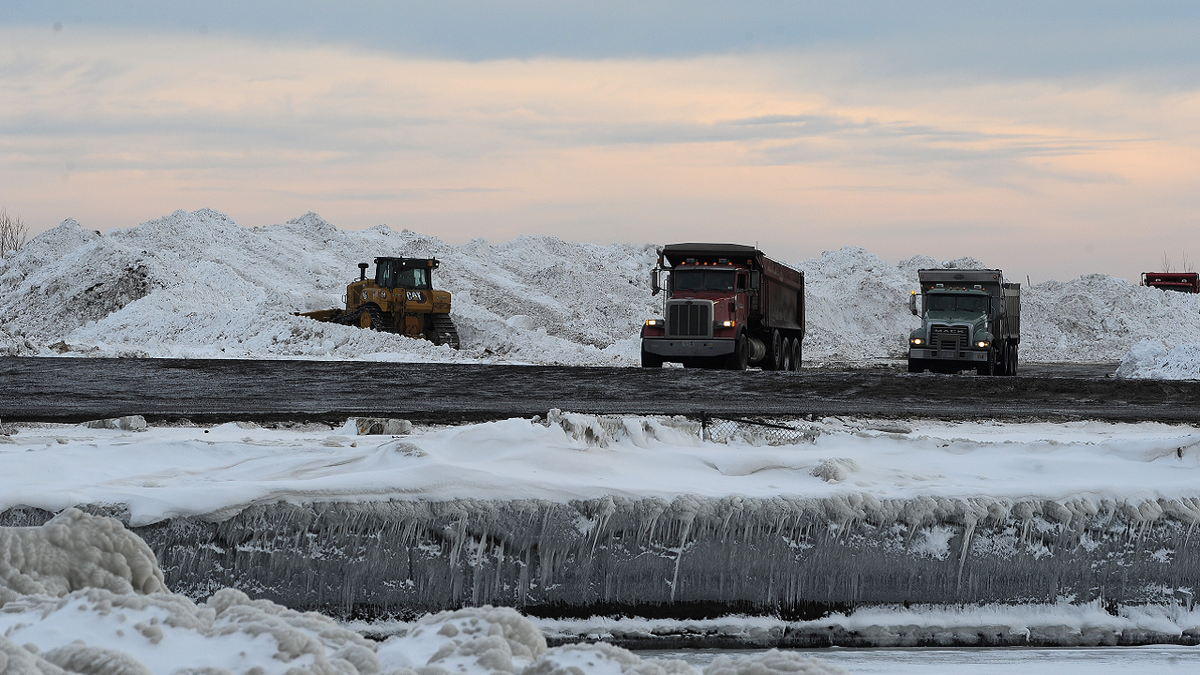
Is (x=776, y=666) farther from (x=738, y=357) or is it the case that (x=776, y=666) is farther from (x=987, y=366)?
(x=987, y=366)

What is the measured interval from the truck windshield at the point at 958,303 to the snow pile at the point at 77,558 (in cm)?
2388

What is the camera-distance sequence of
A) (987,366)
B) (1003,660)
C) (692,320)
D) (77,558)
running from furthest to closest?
(987,366) < (692,320) < (1003,660) < (77,558)

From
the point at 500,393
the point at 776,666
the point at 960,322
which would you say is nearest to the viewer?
the point at 776,666

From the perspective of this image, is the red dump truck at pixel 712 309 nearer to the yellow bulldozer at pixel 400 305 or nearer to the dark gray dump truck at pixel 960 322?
the dark gray dump truck at pixel 960 322

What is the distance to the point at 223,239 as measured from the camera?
192 ft

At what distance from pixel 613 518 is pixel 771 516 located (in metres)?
0.55

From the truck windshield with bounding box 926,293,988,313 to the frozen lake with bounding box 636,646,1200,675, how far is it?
2217 cm

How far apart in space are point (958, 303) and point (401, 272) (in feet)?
50.0

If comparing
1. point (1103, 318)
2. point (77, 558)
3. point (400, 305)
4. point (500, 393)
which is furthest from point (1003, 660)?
point (1103, 318)

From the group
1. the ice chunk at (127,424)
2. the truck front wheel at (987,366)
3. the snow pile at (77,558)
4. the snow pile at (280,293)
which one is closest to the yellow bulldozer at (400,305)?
the snow pile at (280,293)

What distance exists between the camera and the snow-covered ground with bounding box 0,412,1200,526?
12.4ft

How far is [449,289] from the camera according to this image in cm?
5291

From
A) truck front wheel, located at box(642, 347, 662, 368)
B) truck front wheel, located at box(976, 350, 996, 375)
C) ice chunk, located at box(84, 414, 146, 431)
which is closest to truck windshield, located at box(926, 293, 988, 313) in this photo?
truck front wheel, located at box(976, 350, 996, 375)

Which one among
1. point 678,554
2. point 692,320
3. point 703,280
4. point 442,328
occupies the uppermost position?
point 703,280
